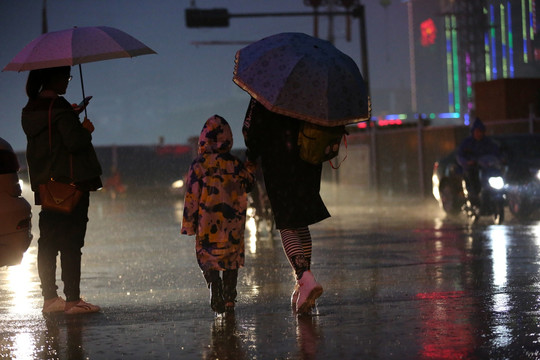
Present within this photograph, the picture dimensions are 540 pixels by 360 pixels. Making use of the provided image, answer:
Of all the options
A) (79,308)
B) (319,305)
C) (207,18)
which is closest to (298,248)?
(319,305)

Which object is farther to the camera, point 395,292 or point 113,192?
point 113,192

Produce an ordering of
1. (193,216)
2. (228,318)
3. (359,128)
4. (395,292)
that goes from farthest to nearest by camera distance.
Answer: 1. (359,128)
2. (395,292)
3. (193,216)
4. (228,318)

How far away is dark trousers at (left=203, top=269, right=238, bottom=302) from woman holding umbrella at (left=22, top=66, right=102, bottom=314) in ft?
3.11

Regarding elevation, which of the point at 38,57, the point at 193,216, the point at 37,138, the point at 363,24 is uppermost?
the point at 363,24

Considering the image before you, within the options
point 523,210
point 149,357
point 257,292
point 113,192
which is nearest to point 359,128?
point 113,192

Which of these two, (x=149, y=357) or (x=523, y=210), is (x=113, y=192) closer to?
(x=523, y=210)

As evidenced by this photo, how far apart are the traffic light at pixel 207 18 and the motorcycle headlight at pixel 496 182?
72.7 feet

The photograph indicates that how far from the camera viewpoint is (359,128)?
4106cm

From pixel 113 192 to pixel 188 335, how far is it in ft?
124

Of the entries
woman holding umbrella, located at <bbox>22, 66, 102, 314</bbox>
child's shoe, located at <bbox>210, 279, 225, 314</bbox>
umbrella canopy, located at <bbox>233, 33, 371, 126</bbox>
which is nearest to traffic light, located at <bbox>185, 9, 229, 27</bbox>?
woman holding umbrella, located at <bbox>22, 66, 102, 314</bbox>

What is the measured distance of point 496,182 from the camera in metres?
18.8

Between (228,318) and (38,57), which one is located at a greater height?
(38,57)

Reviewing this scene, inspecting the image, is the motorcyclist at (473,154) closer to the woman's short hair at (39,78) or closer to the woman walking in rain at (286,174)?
the woman walking in rain at (286,174)

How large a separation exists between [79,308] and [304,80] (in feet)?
7.74
